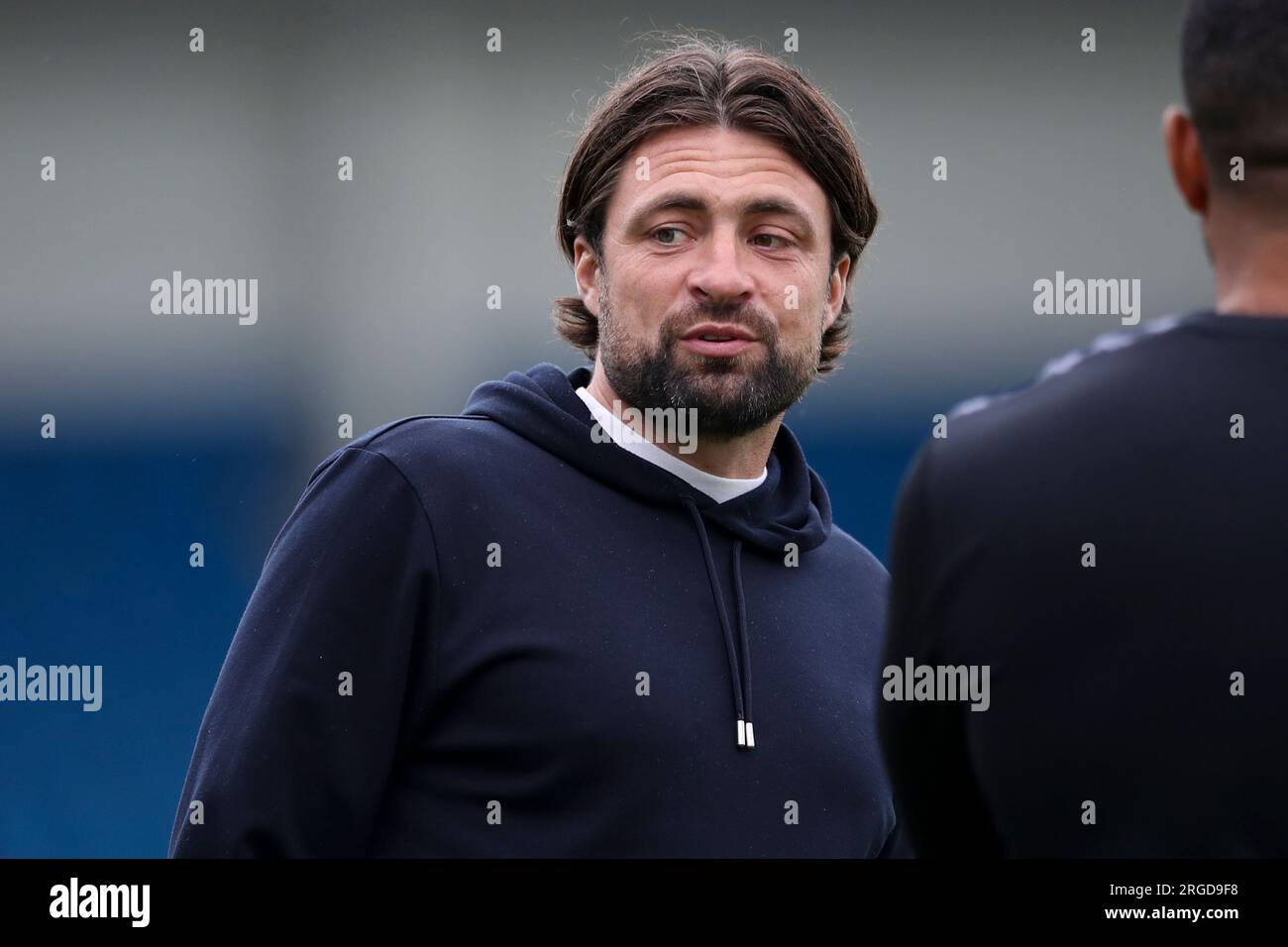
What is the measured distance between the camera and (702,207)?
6.63 feet

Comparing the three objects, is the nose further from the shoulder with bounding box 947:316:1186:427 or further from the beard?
the shoulder with bounding box 947:316:1186:427

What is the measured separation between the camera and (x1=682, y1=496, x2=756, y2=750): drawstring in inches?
70.4

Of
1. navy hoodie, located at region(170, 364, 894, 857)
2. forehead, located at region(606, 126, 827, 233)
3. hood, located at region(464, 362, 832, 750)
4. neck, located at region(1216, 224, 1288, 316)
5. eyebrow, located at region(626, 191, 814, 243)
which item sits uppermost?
forehead, located at region(606, 126, 827, 233)

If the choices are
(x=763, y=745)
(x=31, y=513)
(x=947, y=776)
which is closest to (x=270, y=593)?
(x=763, y=745)

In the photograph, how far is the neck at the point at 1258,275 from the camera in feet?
3.46

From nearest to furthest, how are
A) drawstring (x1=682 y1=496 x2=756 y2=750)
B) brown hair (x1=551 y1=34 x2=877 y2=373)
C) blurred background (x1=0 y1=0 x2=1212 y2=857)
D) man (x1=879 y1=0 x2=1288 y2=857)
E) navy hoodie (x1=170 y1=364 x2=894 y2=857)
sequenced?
man (x1=879 y1=0 x2=1288 y2=857)
navy hoodie (x1=170 y1=364 x2=894 y2=857)
drawstring (x1=682 y1=496 x2=756 y2=750)
brown hair (x1=551 y1=34 x2=877 y2=373)
blurred background (x1=0 y1=0 x2=1212 y2=857)

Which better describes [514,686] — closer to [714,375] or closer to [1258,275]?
[714,375]

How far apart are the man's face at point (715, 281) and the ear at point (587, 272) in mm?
95

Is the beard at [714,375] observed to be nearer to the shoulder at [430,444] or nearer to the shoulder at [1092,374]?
the shoulder at [430,444]

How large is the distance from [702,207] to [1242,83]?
1.02 meters

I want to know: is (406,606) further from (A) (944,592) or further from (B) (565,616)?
(A) (944,592)

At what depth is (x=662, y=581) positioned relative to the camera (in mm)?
1864

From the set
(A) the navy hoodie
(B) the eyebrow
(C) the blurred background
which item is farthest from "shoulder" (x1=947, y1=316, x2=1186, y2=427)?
(C) the blurred background

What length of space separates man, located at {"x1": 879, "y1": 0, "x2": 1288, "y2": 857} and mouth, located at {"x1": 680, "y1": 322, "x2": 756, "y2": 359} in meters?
0.90
